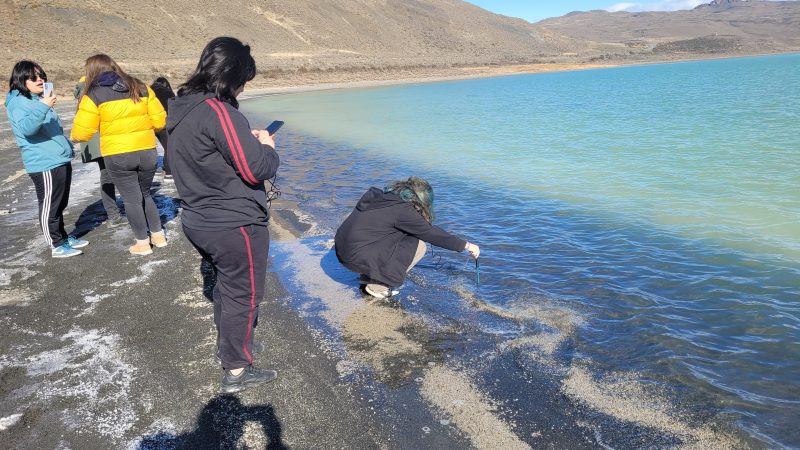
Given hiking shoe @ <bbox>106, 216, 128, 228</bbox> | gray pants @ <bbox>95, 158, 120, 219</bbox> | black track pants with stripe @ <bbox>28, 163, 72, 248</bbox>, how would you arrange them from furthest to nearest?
hiking shoe @ <bbox>106, 216, 128, 228</bbox> → gray pants @ <bbox>95, 158, 120, 219</bbox> → black track pants with stripe @ <bbox>28, 163, 72, 248</bbox>

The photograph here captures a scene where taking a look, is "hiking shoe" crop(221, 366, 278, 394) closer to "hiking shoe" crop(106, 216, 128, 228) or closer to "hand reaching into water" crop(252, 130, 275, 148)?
"hand reaching into water" crop(252, 130, 275, 148)

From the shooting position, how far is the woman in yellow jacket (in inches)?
208

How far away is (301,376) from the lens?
12.5 feet

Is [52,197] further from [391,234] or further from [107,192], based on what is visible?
[391,234]

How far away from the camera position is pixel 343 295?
5289 mm

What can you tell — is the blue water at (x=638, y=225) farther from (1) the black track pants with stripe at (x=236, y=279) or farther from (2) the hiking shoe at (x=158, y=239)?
(2) the hiking shoe at (x=158, y=239)

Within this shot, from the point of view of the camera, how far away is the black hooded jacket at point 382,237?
15.3 feet

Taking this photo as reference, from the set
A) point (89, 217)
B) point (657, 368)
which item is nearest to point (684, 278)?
point (657, 368)

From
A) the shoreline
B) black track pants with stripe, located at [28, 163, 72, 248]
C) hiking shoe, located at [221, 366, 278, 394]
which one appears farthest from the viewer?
the shoreline

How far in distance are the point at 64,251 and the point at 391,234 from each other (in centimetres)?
398

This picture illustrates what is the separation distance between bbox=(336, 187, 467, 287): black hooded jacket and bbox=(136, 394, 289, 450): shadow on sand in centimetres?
176

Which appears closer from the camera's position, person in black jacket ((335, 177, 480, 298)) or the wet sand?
the wet sand

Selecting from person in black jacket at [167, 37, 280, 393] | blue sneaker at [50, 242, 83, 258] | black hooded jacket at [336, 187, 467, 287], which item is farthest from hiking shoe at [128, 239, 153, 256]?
person in black jacket at [167, 37, 280, 393]

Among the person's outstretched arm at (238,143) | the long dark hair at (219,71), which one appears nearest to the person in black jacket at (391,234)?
the person's outstretched arm at (238,143)
